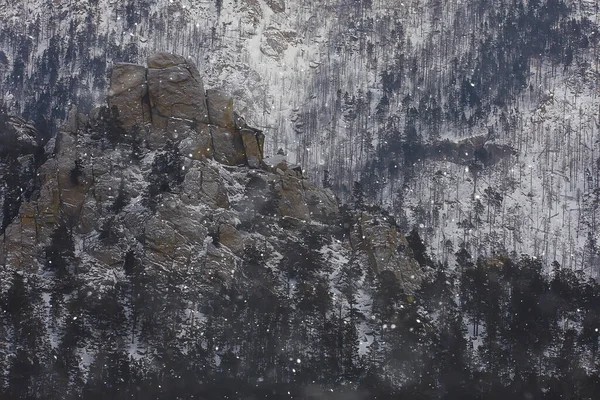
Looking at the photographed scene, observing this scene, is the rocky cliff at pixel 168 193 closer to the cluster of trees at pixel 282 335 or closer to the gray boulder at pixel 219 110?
the gray boulder at pixel 219 110

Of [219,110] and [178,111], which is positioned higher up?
[219,110]

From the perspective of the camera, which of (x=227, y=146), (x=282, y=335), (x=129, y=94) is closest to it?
(x=282, y=335)

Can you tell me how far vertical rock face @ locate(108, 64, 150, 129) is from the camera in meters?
102

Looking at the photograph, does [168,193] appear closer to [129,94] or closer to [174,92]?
[174,92]

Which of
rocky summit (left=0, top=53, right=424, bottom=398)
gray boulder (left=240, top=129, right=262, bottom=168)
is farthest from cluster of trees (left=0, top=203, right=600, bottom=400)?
gray boulder (left=240, top=129, right=262, bottom=168)

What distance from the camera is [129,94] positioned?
103 meters

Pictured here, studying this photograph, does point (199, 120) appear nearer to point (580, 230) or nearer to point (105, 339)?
point (105, 339)

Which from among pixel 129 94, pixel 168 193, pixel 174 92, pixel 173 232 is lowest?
pixel 173 232

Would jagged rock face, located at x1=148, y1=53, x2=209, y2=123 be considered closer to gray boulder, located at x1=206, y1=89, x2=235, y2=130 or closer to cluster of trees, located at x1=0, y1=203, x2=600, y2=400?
gray boulder, located at x1=206, y1=89, x2=235, y2=130

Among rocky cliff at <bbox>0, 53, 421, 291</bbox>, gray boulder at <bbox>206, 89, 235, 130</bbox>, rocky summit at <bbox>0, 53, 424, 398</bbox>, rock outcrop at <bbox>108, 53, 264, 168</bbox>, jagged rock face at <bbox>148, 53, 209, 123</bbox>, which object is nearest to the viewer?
rocky summit at <bbox>0, 53, 424, 398</bbox>

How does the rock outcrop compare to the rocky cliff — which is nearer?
the rocky cliff

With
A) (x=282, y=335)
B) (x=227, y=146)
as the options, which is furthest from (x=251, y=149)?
(x=282, y=335)

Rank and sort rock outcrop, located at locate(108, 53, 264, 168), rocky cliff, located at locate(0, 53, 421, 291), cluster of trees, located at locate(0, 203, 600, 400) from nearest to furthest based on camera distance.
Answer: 1. cluster of trees, located at locate(0, 203, 600, 400)
2. rocky cliff, located at locate(0, 53, 421, 291)
3. rock outcrop, located at locate(108, 53, 264, 168)

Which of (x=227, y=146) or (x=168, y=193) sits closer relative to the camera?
(x=168, y=193)
